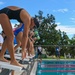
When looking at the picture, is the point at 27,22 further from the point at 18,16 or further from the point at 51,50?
the point at 51,50

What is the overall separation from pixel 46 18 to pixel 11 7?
3652 centimetres

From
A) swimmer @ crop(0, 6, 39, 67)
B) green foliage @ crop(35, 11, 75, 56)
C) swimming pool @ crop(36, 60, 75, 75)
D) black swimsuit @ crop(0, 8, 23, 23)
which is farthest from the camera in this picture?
green foliage @ crop(35, 11, 75, 56)

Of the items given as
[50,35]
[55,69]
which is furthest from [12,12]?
[50,35]

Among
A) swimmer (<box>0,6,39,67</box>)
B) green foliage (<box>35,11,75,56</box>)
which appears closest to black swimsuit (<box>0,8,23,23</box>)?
swimmer (<box>0,6,39,67</box>)

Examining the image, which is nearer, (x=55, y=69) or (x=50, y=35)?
(x=55, y=69)

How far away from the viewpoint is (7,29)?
3693mm

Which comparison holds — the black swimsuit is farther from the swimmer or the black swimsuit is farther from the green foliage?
the green foliage

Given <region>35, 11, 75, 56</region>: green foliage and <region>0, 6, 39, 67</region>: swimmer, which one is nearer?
<region>0, 6, 39, 67</region>: swimmer

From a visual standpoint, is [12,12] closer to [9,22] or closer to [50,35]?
[9,22]

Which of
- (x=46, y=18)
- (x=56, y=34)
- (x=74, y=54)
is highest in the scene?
(x=46, y=18)

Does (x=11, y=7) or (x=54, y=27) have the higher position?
(x=54, y=27)

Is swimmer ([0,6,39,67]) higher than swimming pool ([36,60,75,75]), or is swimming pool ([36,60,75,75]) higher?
swimmer ([0,6,39,67])

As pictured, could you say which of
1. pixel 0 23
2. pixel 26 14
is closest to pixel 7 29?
pixel 0 23

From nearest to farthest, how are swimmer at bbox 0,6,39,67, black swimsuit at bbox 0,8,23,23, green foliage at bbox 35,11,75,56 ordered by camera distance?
swimmer at bbox 0,6,39,67, black swimsuit at bbox 0,8,23,23, green foliage at bbox 35,11,75,56
